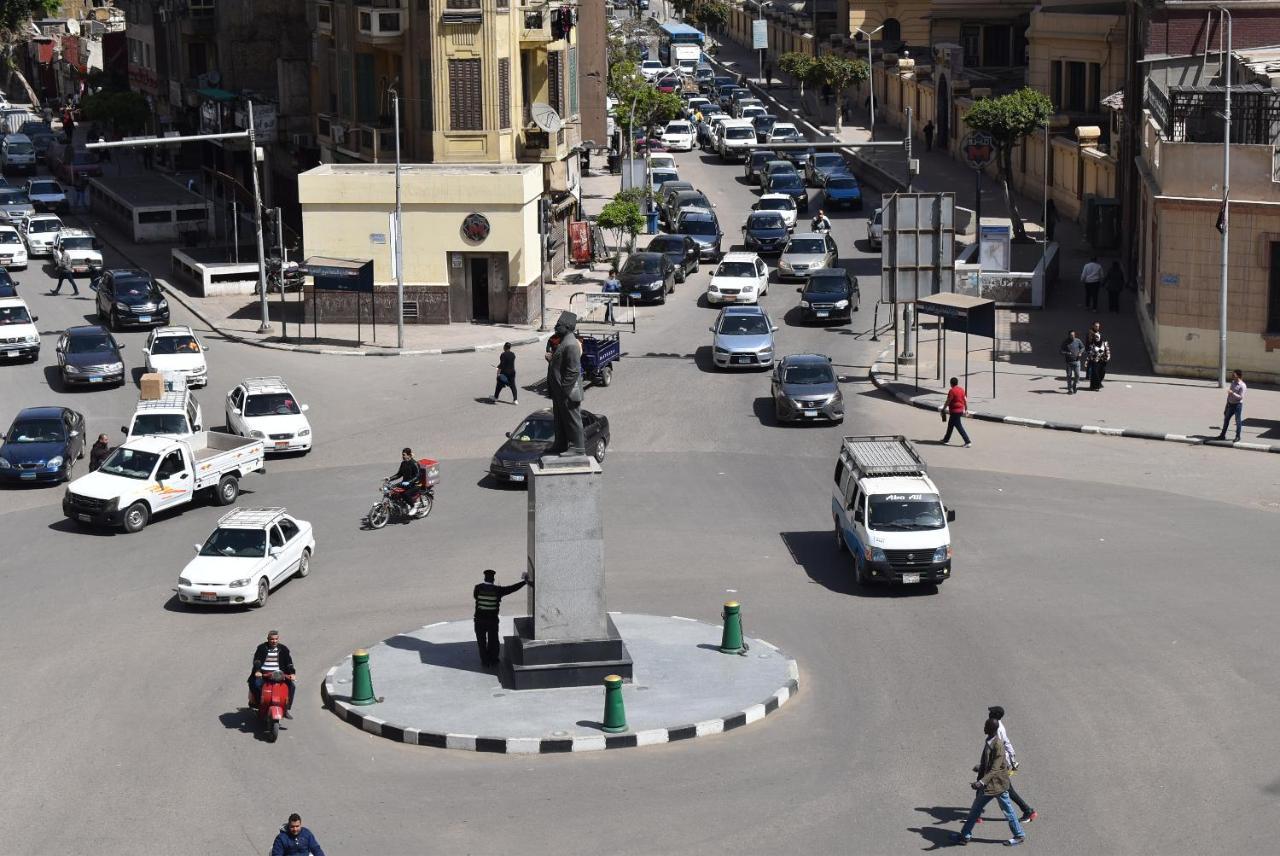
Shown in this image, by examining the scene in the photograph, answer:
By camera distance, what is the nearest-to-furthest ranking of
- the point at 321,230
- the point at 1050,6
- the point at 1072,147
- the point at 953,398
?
the point at 953,398 < the point at 321,230 < the point at 1072,147 < the point at 1050,6

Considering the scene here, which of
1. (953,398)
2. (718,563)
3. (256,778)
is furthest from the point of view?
(953,398)

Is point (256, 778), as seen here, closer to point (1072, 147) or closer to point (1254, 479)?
point (1254, 479)

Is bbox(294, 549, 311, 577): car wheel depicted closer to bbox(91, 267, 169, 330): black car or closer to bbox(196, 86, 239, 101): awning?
bbox(91, 267, 169, 330): black car

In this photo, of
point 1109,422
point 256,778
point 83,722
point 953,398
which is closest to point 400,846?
point 256,778

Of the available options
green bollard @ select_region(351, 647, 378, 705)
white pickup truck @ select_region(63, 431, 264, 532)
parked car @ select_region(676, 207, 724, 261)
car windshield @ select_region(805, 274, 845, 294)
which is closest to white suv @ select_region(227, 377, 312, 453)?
white pickup truck @ select_region(63, 431, 264, 532)

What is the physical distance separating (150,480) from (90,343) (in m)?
13.0

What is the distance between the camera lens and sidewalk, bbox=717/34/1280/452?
136 ft

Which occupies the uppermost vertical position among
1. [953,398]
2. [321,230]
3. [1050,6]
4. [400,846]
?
[1050,6]

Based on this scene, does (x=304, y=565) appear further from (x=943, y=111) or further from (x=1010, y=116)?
(x=943, y=111)

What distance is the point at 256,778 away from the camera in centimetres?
2375

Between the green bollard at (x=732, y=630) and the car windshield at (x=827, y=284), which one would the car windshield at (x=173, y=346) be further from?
the green bollard at (x=732, y=630)

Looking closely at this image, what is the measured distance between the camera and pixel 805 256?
59.8 m

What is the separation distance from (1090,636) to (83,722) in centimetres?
1425

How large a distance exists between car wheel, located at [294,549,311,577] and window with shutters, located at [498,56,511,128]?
93.6 feet
